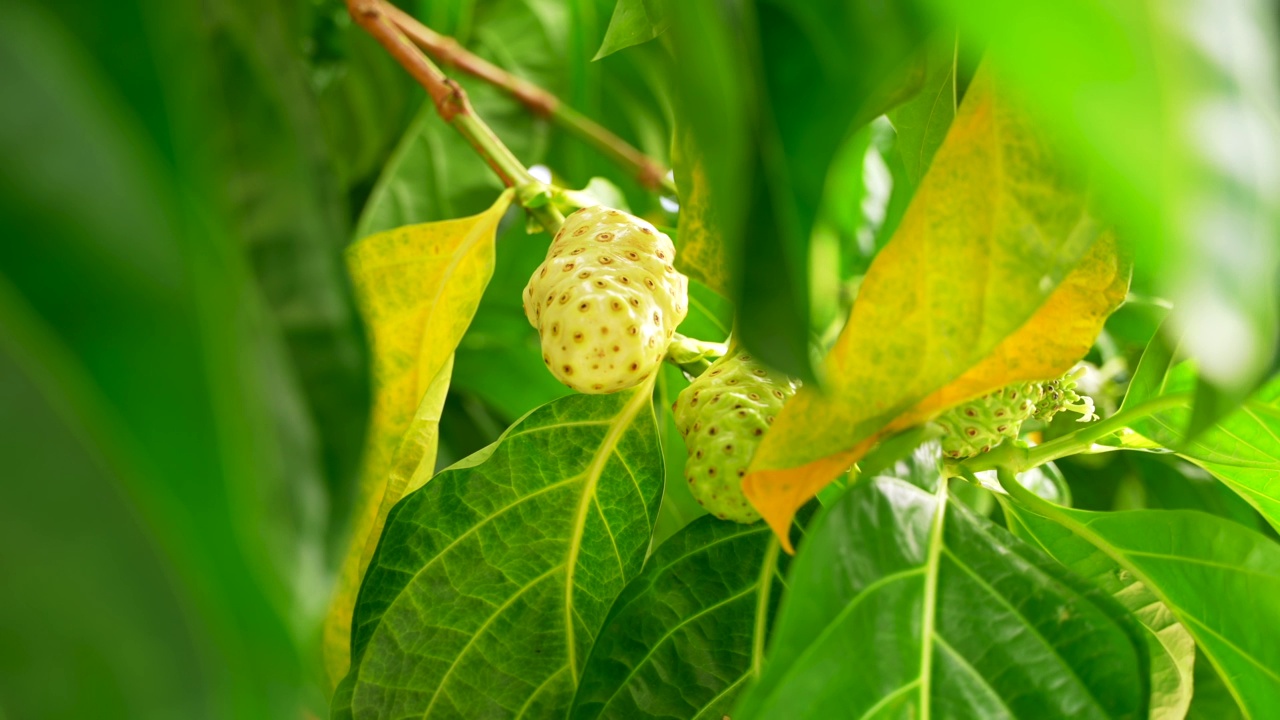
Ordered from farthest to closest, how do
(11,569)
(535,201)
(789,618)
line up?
(535,201) < (789,618) < (11,569)

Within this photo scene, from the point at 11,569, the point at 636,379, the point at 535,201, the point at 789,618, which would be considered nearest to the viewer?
the point at 11,569

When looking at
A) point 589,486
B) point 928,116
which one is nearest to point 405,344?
point 589,486

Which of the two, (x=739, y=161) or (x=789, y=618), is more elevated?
(x=739, y=161)

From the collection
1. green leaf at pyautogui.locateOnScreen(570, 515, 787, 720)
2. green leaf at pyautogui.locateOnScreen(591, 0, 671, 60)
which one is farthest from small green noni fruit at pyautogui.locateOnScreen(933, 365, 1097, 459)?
green leaf at pyautogui.locateOnScreen(591, 0, 671, 60)

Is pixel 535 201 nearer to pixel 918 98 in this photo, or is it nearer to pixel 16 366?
pixel 918 98

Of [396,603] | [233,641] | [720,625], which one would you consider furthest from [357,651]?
[233,641]

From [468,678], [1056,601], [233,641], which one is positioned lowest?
[468,678]

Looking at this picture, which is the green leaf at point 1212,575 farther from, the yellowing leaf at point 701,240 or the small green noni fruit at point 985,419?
the yellowing leaf at point 701,240

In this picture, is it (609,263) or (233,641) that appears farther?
(609,263)
